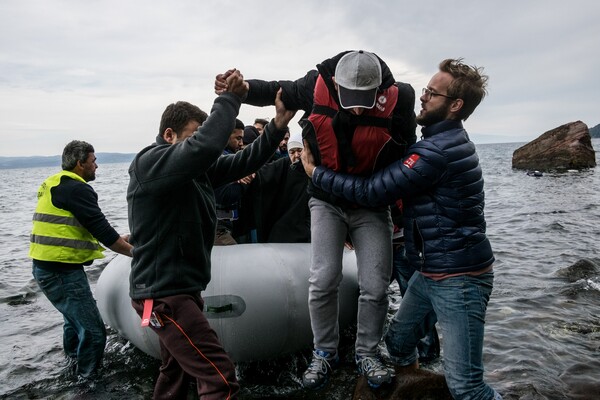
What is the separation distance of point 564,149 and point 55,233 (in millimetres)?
34896

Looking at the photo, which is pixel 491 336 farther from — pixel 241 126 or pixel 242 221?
pixel 241 126

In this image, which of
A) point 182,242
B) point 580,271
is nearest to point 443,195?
point 182,242

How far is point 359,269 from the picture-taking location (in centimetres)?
370

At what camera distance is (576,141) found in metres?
32.8

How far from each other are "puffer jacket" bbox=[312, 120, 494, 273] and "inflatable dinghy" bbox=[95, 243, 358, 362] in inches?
63.3

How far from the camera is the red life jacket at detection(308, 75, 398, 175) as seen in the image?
3404 millimetres

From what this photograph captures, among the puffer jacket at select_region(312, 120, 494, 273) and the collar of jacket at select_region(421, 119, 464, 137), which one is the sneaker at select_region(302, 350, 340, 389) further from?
the collar of jacket at select_region(421, 119, 464, 137)

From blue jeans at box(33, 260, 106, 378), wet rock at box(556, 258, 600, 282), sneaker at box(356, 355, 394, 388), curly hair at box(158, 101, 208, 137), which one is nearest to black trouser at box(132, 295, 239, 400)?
sneaker at box(356, 355, 394, 388)

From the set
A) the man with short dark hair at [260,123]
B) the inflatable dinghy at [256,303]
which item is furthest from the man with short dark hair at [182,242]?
the man with short dark hair at [260,123]

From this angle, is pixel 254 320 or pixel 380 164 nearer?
pixel 380 164

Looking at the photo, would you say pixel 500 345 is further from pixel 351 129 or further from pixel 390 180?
pixel 351 129

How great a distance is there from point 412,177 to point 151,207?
170 cm

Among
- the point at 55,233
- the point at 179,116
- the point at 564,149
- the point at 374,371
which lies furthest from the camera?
the point at 564,149

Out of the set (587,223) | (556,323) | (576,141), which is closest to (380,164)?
(556,323)
